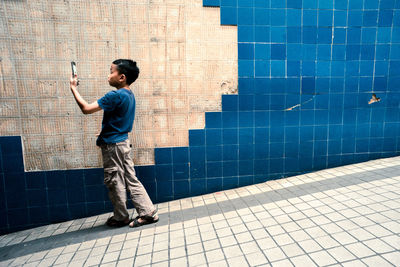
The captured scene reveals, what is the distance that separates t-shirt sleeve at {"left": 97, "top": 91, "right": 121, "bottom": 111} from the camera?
2740mm

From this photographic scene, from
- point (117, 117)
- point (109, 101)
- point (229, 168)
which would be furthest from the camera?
point (229, 168)

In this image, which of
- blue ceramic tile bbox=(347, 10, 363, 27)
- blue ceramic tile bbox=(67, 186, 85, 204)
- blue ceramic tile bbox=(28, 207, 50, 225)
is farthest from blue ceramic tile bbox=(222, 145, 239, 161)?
blue ceramic tile bbox=(28, 207, 50, 225)

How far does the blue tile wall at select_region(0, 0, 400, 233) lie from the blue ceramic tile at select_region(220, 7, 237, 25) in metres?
0.01

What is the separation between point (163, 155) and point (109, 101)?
119cm

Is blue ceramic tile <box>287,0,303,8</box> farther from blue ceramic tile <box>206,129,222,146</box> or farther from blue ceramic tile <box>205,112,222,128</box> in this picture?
blue ceramic tile <box>206,129,222,146</box>

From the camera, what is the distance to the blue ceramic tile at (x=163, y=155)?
359 cm

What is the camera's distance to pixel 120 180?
2998 mm

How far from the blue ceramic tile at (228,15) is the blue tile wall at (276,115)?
0.01 meters

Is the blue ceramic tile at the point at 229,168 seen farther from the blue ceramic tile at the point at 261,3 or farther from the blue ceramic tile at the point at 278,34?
the blue ceramic tile at the point at 261,3

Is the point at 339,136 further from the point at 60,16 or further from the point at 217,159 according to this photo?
the point at 60,16

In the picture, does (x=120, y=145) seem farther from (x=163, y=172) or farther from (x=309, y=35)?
(x=309, y=35)

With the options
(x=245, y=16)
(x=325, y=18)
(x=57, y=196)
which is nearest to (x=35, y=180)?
(x=57, y=196)

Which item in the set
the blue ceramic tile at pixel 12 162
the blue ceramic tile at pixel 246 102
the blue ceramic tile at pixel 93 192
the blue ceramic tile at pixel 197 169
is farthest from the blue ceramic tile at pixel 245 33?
the blue ceramic tile at pixel 12 162

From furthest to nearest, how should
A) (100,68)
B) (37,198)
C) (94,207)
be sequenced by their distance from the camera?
(94,207), (37,198), (100,68)
